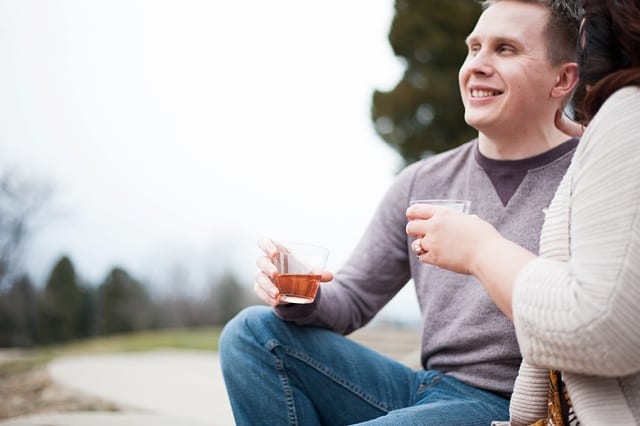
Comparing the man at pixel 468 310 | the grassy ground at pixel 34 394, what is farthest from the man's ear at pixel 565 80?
the grassy ground at pixel 34 394

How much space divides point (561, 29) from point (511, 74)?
0.25 m

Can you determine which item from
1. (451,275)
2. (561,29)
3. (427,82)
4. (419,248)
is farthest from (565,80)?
(427,82)

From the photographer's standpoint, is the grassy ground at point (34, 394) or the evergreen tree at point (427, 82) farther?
the evergreen tree at point (427, 82)

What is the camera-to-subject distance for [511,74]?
6.96ft

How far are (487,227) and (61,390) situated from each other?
4619 millimetres

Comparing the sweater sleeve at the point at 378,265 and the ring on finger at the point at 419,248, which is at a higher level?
the ring on finger at the point at 419,248

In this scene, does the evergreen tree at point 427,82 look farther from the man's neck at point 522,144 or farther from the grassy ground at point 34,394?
the man's neck at point 522,144

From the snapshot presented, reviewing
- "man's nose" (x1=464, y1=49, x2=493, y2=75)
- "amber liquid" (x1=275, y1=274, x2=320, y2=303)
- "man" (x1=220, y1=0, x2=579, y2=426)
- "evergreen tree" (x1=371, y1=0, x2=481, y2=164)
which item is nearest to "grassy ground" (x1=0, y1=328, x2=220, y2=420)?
"man" (x1=220, y1=0, x2=579, y2=426)

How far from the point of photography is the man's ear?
7.16 feet

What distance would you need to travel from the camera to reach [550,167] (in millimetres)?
2131

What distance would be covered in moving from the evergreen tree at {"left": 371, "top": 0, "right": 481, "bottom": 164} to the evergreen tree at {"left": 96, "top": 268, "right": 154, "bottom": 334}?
725 cm

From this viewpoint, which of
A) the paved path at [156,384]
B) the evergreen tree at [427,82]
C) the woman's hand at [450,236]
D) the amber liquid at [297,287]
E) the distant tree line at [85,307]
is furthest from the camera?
the distant tree line at [85,307]

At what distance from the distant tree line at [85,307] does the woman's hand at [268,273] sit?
515 inches

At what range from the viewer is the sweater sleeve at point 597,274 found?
3.62 ft
